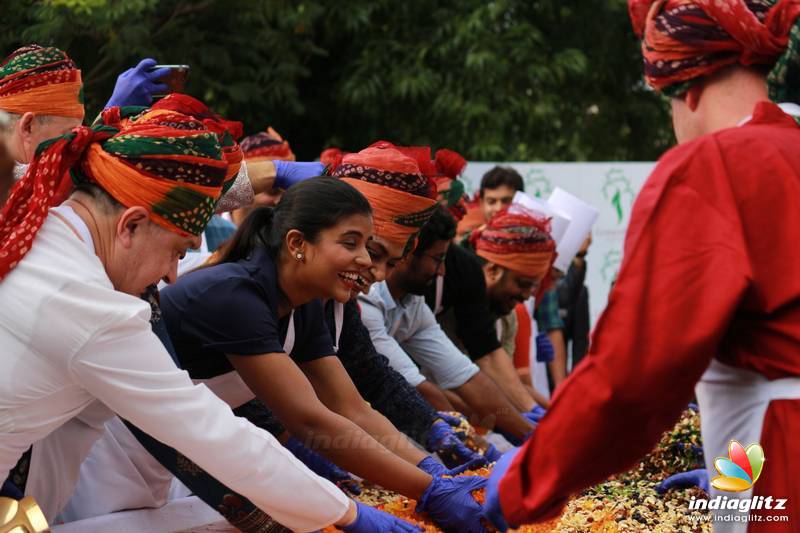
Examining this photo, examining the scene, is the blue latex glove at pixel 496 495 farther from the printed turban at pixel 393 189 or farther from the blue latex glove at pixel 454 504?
the printed turban at pixel 393 189

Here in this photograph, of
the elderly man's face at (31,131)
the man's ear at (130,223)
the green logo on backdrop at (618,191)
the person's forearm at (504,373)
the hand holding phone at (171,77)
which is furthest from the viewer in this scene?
the green logo on backdrop at (618,191)

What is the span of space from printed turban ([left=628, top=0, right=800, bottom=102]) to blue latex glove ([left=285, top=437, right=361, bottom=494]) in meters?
1.67

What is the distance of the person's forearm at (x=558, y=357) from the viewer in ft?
25.4

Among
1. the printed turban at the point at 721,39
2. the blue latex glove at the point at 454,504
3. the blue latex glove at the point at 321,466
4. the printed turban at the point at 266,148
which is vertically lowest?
the printed turban at the point at 266,148

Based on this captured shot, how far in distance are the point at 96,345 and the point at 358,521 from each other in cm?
77

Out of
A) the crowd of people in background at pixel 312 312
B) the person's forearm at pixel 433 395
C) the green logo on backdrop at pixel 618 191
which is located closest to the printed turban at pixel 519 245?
the person's forearm at pixel 433 395

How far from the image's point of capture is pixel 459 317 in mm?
5391

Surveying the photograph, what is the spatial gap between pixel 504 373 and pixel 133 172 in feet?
10.8

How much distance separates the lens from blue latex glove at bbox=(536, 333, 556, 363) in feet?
23.5

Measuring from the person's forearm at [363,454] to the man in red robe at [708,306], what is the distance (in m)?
0.99

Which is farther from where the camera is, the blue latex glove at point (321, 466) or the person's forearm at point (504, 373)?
the person's forearm at point (504, 373)

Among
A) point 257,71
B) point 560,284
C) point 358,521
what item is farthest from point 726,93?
point 257,71

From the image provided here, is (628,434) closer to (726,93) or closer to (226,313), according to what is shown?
(726,93)

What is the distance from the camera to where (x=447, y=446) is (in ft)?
12.7
